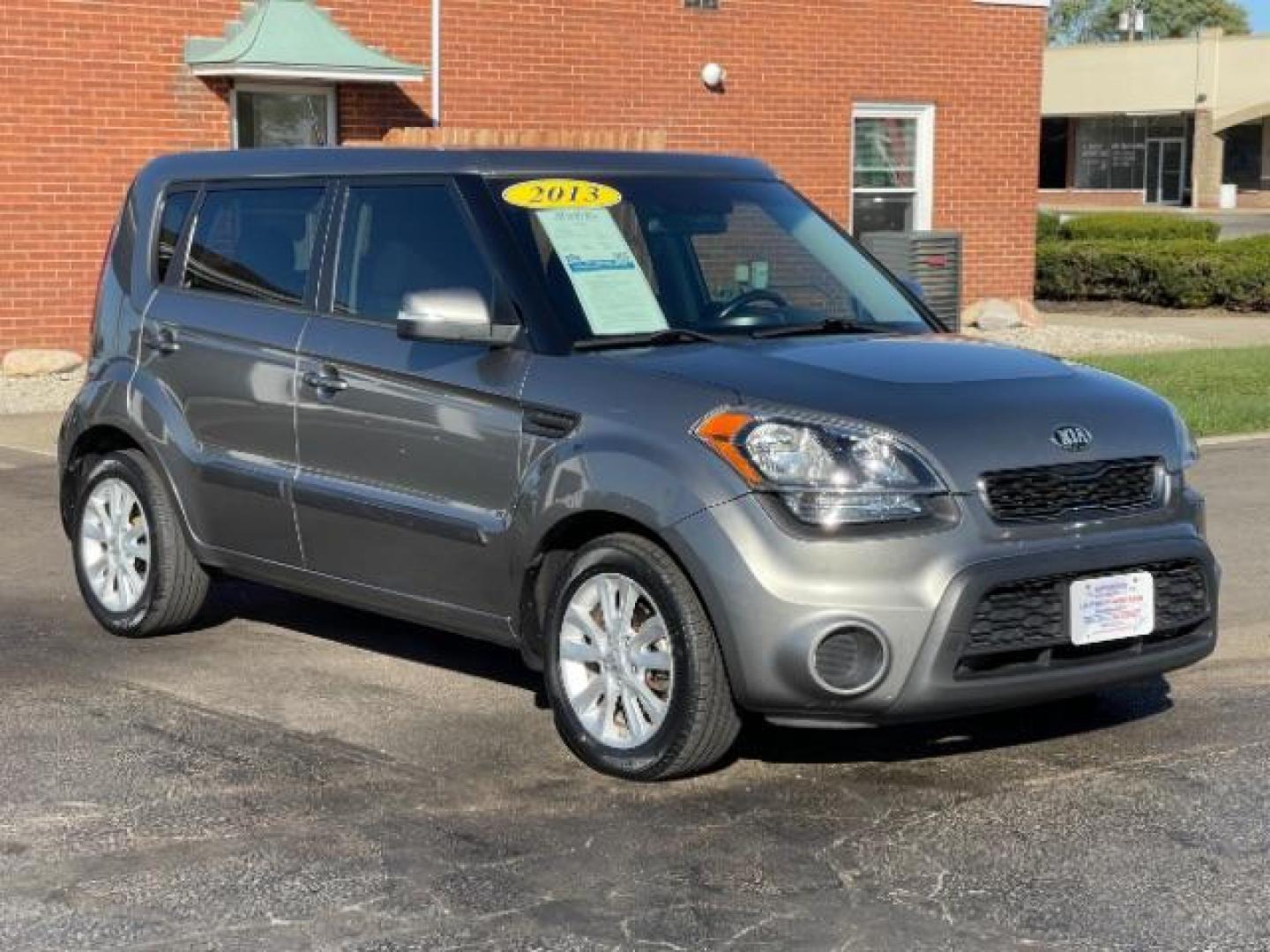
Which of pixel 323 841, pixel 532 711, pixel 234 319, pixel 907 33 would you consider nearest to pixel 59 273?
pixel 907 33

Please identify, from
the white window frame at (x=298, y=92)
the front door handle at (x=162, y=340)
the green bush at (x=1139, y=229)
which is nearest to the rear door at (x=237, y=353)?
the front door handle at (x=162, y=340)

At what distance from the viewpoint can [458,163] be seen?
7074mm

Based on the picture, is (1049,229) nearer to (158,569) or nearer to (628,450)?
(158,569)

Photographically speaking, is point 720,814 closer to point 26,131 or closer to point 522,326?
point 522,326

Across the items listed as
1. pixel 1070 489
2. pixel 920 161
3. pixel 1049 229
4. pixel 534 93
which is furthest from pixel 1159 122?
pixel 1070 489

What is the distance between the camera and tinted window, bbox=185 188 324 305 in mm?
7547

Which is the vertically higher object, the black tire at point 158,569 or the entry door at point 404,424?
the entry door at point 404,424

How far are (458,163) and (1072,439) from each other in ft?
7.19

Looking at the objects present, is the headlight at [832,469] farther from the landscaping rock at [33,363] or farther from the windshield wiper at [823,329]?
the landscaping rock at [33,363]

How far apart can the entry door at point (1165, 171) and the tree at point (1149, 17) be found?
47.1 meters

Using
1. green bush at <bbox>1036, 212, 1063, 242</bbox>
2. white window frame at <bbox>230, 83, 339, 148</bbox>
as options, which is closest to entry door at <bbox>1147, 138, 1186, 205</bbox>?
Result: green bush at <bbox>1036, 212, 1063, 242</bbox>

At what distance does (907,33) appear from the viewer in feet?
71.4

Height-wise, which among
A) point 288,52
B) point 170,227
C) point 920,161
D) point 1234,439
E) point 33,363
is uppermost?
point 288,52

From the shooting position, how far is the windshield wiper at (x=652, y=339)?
6.61 metres
